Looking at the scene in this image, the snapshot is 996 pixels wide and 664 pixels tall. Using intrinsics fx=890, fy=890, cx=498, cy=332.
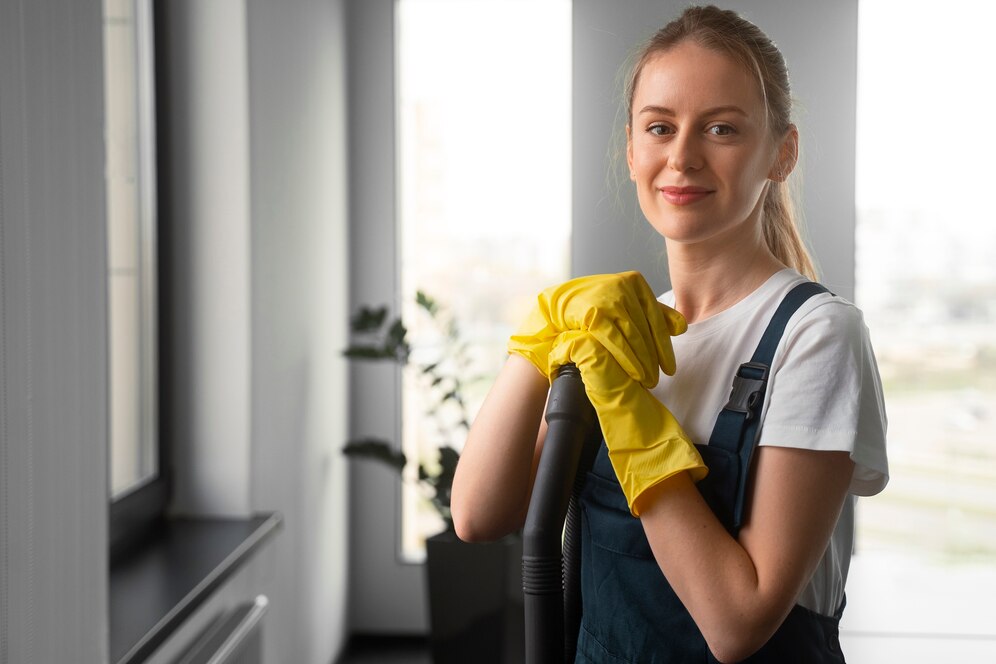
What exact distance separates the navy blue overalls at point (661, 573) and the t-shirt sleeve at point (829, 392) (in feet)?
0.09

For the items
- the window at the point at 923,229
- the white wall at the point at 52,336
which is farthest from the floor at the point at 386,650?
the window at the point at 923,229

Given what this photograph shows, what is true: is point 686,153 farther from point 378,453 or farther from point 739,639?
point 378,453

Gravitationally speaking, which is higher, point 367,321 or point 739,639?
point 367,321

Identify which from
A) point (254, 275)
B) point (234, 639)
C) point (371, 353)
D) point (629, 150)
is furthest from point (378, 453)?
point (629, 150)

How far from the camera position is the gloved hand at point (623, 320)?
803 mm

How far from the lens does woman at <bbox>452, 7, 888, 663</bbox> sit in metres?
0.75

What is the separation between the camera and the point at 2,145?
100cm

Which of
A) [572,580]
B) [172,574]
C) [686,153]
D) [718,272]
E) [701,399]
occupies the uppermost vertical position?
[686,153]

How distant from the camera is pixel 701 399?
85 centimetres

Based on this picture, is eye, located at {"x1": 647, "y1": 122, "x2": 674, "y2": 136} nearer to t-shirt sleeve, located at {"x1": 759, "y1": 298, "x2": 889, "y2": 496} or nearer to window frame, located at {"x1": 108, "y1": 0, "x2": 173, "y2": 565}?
t-shirt sleeve, located at {"x1": 759, "y1": 298, "x2": 889, "y2": 496}

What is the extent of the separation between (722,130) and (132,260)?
1.41m

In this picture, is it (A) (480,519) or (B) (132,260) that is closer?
(A) (480,519)

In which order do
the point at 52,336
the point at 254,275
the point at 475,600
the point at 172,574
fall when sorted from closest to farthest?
the point at 52,336
the point at 172,574
the point at 254,275
the point at 475,600

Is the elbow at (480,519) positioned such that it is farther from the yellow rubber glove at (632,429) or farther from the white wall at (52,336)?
the white wall at (52,336)
